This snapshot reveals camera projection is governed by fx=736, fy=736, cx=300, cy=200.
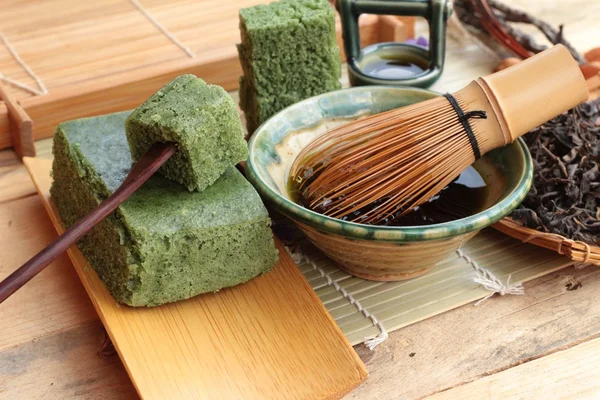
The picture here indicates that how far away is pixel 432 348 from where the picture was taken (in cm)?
90

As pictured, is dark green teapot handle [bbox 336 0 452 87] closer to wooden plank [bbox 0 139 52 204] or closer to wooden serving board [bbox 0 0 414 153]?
wooden serving board [bbox 0 0 414 153]

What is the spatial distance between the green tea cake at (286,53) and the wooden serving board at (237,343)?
0.30 metres

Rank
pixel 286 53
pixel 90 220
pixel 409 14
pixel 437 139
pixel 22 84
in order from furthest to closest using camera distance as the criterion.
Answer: pixel 22 84 < pixel 409 14 < pixel 286 53 < pixel 437 139 < pixel 90 220

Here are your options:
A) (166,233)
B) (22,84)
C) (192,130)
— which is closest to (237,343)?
(166,233)

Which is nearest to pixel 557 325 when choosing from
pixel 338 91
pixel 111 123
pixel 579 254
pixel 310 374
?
pixel 579 254

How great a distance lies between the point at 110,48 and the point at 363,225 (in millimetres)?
812

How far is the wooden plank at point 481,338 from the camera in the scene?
0.86m

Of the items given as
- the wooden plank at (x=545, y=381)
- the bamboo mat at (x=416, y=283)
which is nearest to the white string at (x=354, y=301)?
the bamboo mat at (x=416, y=283)

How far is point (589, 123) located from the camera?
45.5 inches

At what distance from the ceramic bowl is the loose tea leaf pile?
0.08 meters

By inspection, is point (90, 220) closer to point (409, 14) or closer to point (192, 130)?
point (192, 130)

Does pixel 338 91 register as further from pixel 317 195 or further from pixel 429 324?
pixel 429 324

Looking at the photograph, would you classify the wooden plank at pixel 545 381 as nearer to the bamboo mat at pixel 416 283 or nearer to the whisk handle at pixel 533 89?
the bamboo mat at pixel 416 283

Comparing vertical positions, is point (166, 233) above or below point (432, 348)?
above
